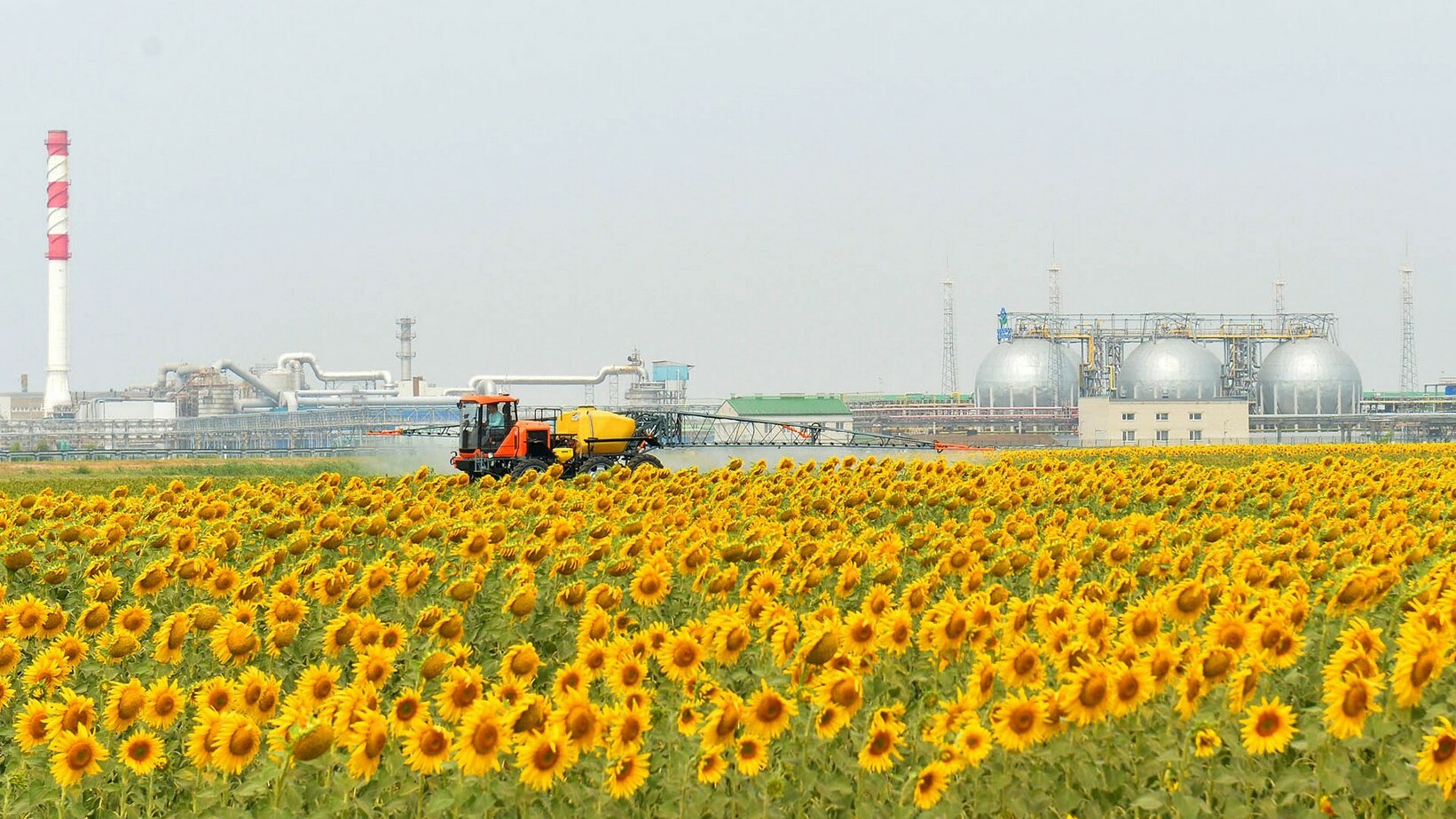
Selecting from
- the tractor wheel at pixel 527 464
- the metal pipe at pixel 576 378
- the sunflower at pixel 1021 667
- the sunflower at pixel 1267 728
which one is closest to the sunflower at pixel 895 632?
the sunflower at pixel 1021 667

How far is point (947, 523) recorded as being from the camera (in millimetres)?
10281

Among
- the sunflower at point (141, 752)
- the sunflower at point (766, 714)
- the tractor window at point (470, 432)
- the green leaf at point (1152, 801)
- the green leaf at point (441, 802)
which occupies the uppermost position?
the tractor window at point (470, 432)

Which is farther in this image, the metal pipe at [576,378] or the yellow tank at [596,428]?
the metal pipe at [576,378]

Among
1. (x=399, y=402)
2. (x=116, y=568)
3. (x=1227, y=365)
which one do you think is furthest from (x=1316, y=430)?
(x=116, y=568)

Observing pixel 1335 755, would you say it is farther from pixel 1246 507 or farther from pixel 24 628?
pixel 1246 507

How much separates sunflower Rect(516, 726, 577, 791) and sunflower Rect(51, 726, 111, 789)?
1.79m

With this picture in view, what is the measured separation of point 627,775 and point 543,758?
294 millimetres

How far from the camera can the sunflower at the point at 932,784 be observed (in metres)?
4.91

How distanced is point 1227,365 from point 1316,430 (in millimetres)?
7267

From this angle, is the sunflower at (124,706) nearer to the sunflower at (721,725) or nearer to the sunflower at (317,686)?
the sunflower at (317,686)

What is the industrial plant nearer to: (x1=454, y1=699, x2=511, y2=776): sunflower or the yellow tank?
the yellow tank

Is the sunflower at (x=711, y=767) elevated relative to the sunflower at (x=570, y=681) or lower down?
lower down

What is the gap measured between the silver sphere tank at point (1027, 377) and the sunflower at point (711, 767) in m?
87.1

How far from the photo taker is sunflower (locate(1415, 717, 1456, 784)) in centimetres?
469
